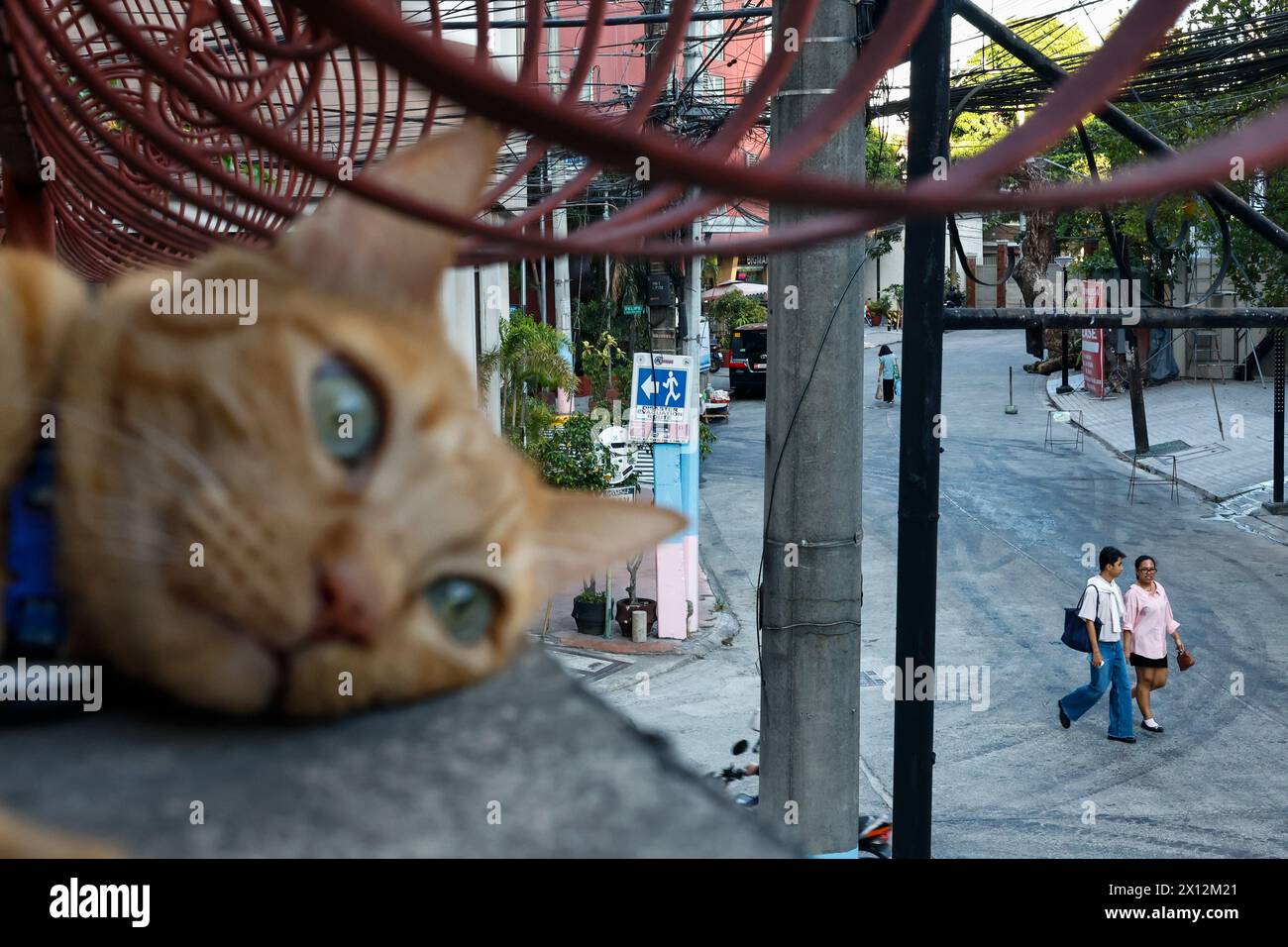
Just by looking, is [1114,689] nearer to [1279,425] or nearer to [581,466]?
[581,466]

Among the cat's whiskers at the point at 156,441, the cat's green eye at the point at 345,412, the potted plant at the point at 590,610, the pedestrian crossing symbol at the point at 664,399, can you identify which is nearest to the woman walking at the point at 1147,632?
the pedestrian crossing symbol at the point at 664,399

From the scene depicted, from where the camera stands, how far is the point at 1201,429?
2244 cm

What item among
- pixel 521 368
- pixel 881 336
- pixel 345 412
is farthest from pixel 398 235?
pixel 881 336

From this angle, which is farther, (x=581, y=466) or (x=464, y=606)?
(x=581, y=466)

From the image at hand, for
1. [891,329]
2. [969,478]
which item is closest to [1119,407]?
[969,478]

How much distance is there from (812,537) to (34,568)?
3.63m

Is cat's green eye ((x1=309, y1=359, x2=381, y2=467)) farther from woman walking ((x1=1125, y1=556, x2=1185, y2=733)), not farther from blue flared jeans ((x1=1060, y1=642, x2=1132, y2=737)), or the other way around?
woman walking ((x1=1125, y1=556, x2=1185, y2=733))

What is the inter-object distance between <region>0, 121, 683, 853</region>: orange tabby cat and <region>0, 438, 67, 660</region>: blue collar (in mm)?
17

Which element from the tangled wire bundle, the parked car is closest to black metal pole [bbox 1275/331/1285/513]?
the parked car

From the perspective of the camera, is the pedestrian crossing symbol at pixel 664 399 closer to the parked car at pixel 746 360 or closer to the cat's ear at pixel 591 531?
the cat's ear at pixel 591 531

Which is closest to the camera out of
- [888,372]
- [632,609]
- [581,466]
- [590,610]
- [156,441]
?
[156,441]

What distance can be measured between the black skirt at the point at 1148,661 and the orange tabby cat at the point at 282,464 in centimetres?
939
